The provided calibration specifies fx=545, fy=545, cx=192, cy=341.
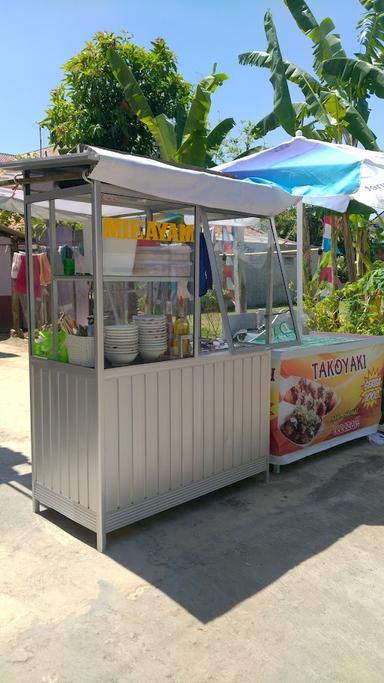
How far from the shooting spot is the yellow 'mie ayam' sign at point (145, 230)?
3.30m

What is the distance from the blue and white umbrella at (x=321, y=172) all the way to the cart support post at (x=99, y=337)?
7.14ft

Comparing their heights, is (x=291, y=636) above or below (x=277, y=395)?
below

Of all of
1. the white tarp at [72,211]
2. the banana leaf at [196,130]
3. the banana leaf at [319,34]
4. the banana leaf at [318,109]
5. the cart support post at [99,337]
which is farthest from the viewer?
the banana leaf at [319,34]

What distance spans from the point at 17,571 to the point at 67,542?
0.39 m

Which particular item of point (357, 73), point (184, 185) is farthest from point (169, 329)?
point (357, 73)

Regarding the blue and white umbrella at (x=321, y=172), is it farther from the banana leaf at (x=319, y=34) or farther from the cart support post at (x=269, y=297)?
the banana leaf at (x=319, y=34)

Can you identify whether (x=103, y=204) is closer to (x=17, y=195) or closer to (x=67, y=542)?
(x=17, y=195)

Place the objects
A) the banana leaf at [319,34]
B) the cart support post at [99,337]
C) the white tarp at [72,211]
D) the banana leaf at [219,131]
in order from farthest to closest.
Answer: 1. the banana leaf at [219,131]
2. the banana leaf at [319,34]
3. the white tarp at [72,211]
4. the cart support post at [99,337]

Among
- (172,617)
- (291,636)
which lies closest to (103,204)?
(172,617)

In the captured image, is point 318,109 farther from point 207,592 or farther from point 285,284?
point 207,592

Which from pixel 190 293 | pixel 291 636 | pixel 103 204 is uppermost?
pixel 103 204

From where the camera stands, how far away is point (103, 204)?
3.39 m

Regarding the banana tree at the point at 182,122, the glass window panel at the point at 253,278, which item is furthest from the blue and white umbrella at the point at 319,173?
Result: the banana tree at the point at 182,122

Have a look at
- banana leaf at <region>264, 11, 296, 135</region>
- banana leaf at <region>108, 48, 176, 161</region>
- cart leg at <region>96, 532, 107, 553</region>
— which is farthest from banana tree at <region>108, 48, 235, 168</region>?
cart leg at <region>96, 532, 107, 553</region>
